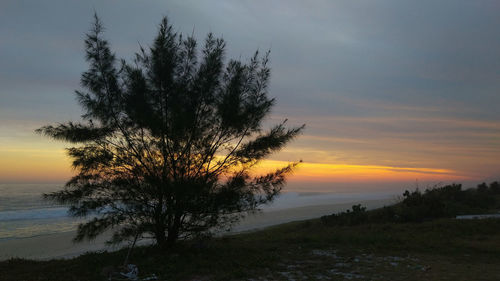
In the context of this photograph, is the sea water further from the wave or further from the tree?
the tree

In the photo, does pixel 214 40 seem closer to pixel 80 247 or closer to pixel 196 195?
pixel 196 195

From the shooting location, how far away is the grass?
28.5 feet

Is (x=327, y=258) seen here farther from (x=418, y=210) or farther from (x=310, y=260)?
(x=418, y=210)

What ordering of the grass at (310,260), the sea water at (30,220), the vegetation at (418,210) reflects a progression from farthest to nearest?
1. the sea water at (30,220)
2. the vegetation at (418,210)
3. the grass at (310,260)

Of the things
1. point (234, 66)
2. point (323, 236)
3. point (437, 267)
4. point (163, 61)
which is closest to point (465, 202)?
point (323, 236)

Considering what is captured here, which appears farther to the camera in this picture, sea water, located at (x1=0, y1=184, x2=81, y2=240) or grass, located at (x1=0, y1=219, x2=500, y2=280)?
sea water, located at (x1=0, y1=184, x2=81, y2=240)

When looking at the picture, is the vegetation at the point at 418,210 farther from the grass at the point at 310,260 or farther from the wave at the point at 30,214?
the wave at the point at 30,214

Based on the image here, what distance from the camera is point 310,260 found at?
10586 millimetres

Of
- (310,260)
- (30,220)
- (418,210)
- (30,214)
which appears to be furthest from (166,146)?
(30,214)

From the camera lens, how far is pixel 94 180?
397 inches

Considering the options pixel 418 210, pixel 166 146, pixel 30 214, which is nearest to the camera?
pixel 166 146

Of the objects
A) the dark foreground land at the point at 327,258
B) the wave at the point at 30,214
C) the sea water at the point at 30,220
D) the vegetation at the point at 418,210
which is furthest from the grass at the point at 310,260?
the wave at the point at 30,214

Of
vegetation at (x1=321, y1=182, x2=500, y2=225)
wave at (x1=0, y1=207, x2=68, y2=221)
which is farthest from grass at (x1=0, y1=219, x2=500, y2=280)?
wave at (x1=0, y1=207, x2=68, y2=221)

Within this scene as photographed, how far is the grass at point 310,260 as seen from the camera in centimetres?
868
